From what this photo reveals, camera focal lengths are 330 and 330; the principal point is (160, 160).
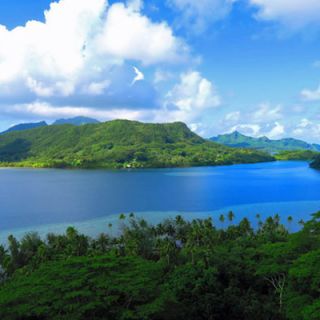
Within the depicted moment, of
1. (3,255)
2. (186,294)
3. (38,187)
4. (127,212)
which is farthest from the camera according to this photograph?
(38,187)

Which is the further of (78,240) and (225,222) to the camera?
(225,222)

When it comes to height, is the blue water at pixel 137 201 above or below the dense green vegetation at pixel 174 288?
below

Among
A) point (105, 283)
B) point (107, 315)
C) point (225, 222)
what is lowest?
point (225, 222)

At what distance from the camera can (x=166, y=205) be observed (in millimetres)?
118625

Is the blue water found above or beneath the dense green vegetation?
beneath

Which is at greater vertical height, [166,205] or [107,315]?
[107,315]

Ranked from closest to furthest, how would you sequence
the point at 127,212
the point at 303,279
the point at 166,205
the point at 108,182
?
the point at 303,279 → the point at 127,212 → the point at 166,205 → the point at 108,182

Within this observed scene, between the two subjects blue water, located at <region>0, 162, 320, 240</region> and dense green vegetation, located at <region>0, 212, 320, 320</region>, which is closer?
dense green vegetation, located at <region>0, 212, 320, 320</region>

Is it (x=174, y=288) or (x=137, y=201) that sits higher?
(x=174, y=288)

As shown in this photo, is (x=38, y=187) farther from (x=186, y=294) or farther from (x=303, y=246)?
(x=303, y=246)

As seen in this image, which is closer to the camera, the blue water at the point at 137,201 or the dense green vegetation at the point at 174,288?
the dense green vegetation at the point at 174,288

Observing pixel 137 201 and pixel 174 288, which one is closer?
pixel 174 288

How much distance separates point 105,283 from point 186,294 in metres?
17.5

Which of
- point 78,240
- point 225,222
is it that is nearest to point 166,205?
point 225,222
